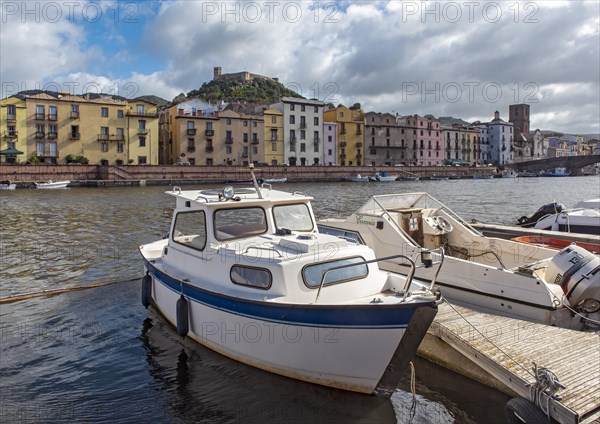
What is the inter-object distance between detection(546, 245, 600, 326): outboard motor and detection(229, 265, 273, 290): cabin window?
6236 millimetres

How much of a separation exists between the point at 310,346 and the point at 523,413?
9.81ft

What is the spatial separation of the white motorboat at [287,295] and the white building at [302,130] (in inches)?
3110

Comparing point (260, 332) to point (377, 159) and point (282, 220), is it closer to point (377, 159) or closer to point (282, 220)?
point (282, 220)

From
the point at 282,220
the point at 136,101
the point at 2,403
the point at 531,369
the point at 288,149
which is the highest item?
the point at 136,101

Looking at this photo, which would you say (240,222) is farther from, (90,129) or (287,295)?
(90,129)

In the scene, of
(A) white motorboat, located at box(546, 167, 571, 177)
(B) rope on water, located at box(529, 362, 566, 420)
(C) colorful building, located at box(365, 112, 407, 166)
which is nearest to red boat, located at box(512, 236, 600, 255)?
(B) rope on water, located at box(529, 362, 566, 420)

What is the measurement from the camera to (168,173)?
70125 millimetres

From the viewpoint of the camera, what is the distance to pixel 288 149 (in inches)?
3479

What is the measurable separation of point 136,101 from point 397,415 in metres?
75.2

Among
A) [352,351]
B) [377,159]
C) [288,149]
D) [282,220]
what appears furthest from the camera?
[377,159]

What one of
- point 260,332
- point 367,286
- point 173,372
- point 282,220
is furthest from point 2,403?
point 367,286

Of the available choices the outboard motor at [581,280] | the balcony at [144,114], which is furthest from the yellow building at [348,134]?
the outboard motor at [581,280]

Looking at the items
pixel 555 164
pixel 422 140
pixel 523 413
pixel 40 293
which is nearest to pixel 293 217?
pixel 523 413

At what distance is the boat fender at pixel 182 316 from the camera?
9273mm
